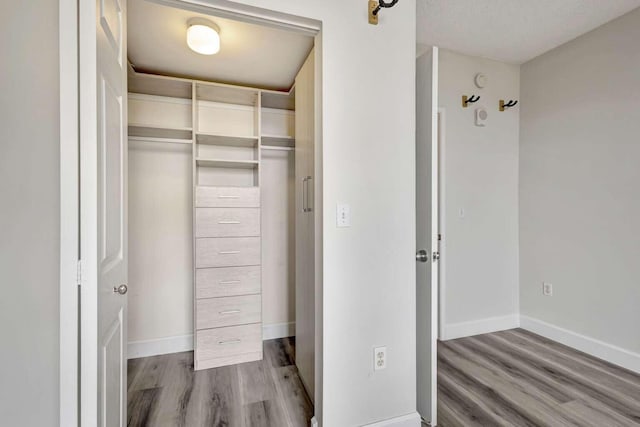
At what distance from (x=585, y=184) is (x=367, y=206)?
229 cm

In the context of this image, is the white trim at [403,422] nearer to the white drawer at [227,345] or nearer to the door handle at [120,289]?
the white drawer at [227,345]

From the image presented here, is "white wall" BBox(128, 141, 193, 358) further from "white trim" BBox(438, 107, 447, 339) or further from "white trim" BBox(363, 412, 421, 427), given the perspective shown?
"white trim" BBox(438, 107, 447, 339)

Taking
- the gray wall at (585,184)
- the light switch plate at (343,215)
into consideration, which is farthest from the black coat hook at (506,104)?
the light switch plate at (343,215)

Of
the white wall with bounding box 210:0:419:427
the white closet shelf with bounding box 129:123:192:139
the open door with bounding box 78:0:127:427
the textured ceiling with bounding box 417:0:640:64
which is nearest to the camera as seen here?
the open door with bounding box 78:0:127:427

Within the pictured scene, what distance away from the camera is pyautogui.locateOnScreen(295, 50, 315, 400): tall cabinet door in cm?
180

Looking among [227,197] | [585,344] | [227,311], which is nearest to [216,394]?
[227,311]

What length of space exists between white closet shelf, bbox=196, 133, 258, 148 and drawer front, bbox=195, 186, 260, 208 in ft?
1.47

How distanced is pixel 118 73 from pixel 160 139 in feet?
4.22

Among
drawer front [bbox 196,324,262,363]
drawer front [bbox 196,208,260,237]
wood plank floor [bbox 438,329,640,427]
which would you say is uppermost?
drawer front [bbox 196,208,260,237]

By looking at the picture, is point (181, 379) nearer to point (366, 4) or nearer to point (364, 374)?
point (364, 374)

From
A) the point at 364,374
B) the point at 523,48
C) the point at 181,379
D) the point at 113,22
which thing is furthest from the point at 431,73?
the point at 181,379

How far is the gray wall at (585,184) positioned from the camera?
7.32 ft

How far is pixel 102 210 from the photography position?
1.02 m

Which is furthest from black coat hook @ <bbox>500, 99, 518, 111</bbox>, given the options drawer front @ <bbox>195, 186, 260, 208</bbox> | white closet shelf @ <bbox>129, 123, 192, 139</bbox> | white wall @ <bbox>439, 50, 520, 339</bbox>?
white closet shelf @ <bbox>129, 123, 192, 139</bbox>
